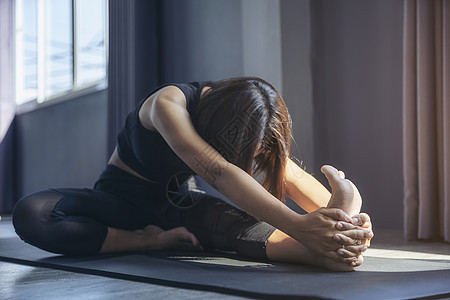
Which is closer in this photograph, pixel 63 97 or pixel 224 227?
pixel 224 227

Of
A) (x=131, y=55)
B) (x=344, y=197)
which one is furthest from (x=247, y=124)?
(x=131, y=55)

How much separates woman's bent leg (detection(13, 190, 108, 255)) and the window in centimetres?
308

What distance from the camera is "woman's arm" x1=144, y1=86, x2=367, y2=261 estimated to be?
1208mm

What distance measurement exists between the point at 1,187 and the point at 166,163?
428 centimetres

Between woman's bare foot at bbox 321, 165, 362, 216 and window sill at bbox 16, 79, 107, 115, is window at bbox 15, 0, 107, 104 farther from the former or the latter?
woman's bare foot at bbox 321, 165, 362, 216

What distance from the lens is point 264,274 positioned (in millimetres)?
1242

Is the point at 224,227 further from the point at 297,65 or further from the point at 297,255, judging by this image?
the point at 297,65

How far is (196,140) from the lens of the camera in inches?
52.5

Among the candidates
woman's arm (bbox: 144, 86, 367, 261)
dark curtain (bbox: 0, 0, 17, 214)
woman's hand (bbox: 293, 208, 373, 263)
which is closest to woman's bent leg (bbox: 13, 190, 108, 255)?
woman's arm (bbox: 144, 86, 367, 261)

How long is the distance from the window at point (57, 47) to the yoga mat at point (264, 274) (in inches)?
127

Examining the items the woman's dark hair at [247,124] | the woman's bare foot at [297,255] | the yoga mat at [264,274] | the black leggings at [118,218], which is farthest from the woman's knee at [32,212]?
the woman's bare foot at [297,255]

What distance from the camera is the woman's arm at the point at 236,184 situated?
1208 millimetres

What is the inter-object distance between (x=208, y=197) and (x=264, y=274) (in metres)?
0.53

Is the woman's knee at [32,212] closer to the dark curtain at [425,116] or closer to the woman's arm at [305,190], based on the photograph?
the woman's arm at [305,190]
